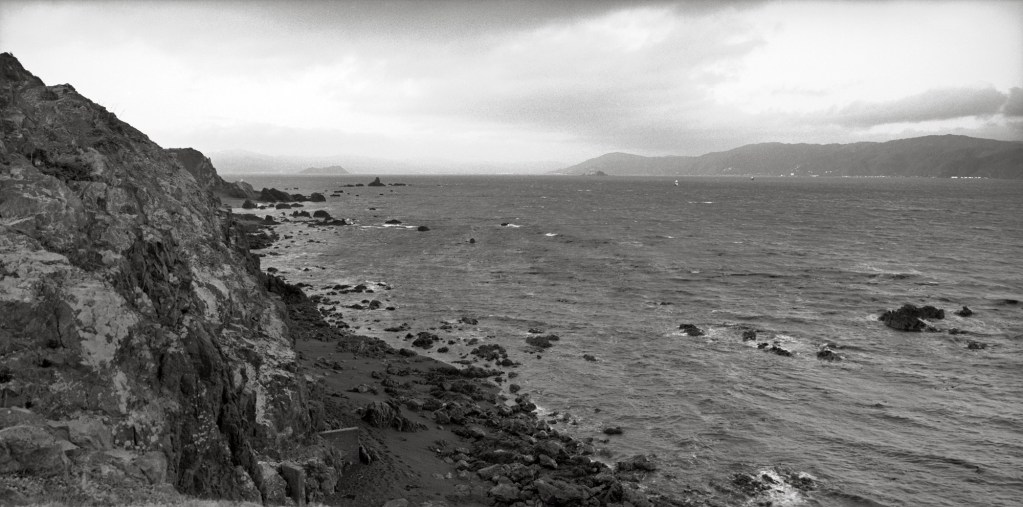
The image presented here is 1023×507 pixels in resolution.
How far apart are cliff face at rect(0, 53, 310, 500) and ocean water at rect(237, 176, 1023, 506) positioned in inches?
669

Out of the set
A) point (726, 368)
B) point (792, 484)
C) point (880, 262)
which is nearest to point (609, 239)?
point (880, 262)

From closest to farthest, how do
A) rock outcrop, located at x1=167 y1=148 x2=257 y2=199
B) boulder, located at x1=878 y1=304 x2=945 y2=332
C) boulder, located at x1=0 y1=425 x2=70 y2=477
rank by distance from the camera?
boulder, located at x1=0 y1=425 x2=70 y2=477, boulder, located at x1=878 y1=304 x2=945 y2=332, rock outcrop, located at x1=167 y1=148 x2=257 y2=199

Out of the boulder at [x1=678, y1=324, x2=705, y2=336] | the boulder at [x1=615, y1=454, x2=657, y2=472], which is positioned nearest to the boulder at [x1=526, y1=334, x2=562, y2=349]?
the boulder at [x1=678, y1=324, x2=705, y2=336]

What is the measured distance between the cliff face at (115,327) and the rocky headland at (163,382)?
1.8 inches

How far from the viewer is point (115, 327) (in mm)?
15117

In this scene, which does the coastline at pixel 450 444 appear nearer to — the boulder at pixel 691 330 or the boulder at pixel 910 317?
the boulder at pixel 691 330

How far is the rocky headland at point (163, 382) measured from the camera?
13.5m

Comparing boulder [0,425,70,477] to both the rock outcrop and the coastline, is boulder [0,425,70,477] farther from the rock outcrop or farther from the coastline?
the rock outcrop

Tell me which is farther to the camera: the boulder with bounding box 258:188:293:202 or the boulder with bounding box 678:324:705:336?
the boulder with bounding box 258:188:293:202

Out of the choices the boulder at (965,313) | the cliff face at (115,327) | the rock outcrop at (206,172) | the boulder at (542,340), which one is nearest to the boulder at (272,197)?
the rock outcrop at (206,172)

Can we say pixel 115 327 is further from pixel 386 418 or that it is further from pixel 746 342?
pixel 746 342

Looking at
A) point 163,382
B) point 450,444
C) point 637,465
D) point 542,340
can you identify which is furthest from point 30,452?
point 542,340

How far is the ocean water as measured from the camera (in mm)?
27875

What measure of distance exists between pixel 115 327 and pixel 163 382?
1825mm
